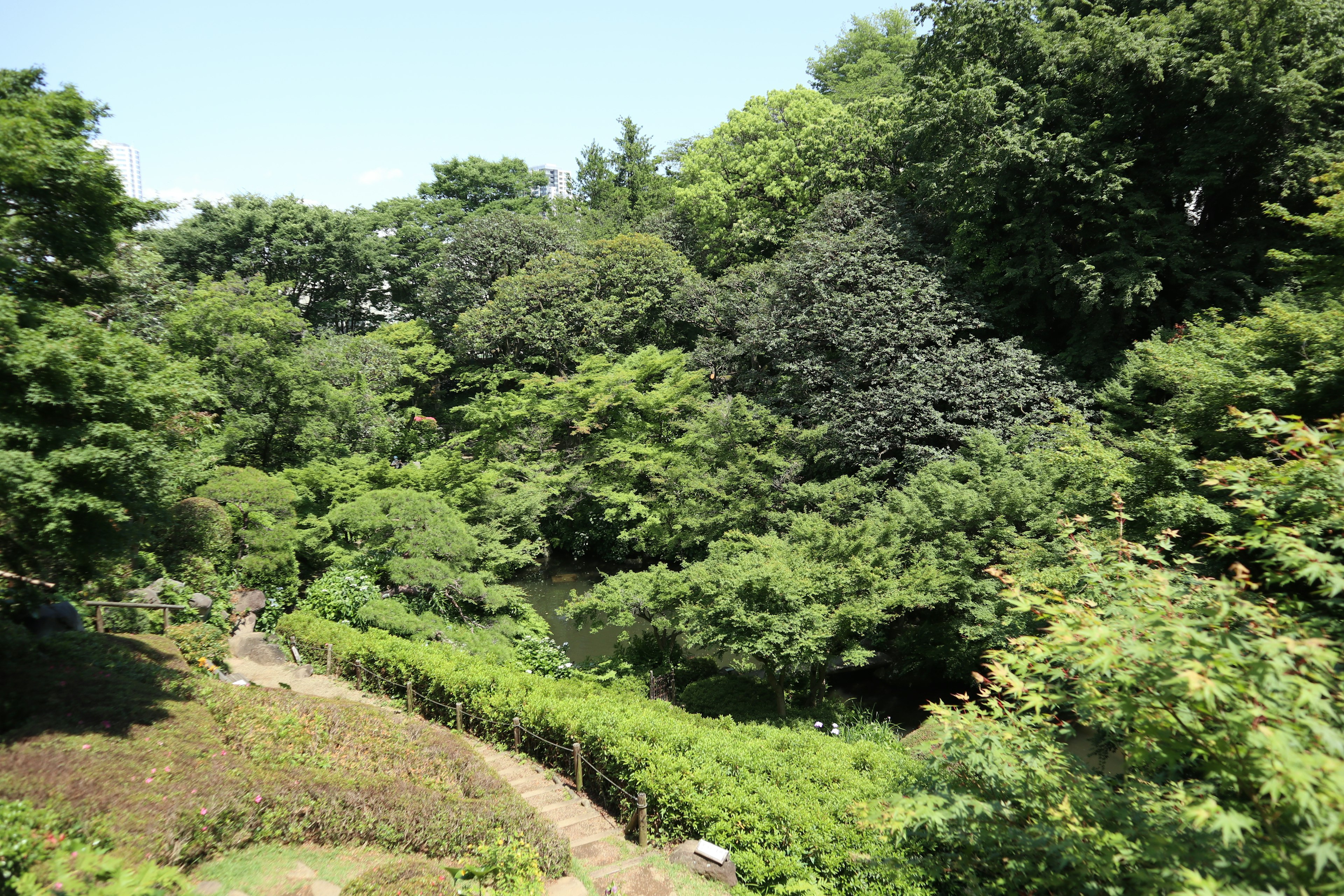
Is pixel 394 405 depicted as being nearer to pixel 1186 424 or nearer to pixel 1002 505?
pixel 1002 505

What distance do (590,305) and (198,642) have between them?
60.7 ft

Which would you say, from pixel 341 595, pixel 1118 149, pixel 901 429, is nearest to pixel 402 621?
pixel 341 595

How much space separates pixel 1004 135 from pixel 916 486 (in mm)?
9303

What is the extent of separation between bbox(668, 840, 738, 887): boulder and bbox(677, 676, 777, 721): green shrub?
4.94 meters

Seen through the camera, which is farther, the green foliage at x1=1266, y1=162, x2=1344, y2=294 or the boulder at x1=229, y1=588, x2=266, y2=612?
the boulder at x1=229, y1=588, x2=266, y2=612

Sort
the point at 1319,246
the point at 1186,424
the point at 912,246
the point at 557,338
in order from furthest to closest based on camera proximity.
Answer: the point at 557,338 < the point at 912,246 < the point at 1319,246 < the point at 1186,424

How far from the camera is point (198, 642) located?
12648mm

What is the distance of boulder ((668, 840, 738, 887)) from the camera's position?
790cm

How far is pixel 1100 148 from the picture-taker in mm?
17781

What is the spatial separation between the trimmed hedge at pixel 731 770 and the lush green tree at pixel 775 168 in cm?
1958

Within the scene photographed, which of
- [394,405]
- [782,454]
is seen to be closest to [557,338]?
[394,405]

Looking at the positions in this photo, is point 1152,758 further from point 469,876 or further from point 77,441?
point 77,441

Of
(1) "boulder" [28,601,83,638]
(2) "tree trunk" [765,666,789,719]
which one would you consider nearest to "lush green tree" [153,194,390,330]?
(1) "boulder" [28,601,83,638]

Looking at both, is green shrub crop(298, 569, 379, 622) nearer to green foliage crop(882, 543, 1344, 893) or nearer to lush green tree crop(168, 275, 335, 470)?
lush green tree crop(168, 275, 335, 470)
